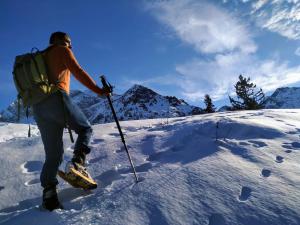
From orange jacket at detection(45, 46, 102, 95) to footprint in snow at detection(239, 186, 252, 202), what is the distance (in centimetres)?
246

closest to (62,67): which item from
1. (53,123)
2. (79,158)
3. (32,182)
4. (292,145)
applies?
(53,123)

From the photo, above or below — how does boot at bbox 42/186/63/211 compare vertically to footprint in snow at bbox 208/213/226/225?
above

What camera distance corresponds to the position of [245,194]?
4227mm

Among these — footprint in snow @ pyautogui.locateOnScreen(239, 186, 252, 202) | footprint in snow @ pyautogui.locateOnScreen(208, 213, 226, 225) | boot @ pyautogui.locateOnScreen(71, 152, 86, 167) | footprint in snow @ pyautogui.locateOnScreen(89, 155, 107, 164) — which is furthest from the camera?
footprint in snow @ pyautogui.locateOnScreen(89, 155, 107, 164)

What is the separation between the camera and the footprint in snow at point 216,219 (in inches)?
144

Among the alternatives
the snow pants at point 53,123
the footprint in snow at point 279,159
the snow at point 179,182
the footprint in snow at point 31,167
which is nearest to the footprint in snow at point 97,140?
the snow at point 179,182

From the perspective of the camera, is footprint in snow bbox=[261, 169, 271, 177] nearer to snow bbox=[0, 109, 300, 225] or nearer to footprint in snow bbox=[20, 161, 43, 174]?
snow bbox=[0, 109, 300, 225]

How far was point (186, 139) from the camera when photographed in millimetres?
7387

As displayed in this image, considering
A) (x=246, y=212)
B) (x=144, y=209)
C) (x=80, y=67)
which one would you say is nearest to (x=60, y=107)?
(x=80, y=67)

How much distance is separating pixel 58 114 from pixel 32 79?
1.89 feet

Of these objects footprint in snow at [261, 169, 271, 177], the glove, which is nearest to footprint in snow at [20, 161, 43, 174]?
the glove

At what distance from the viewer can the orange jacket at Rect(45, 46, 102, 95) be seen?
4.62 m

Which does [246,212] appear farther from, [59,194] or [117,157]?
[117,157]

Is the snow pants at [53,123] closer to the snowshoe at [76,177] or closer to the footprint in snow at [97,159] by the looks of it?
the snowshoe at [76,177]
